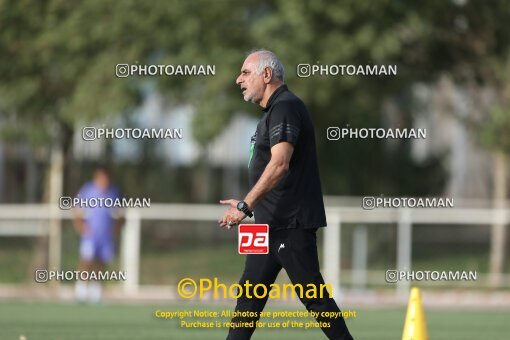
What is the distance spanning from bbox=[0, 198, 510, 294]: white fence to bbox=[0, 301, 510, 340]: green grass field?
3960 mm

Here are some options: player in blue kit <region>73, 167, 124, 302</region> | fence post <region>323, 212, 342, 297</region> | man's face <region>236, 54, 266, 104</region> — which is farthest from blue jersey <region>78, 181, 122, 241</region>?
man's face <region>236, 54, 266, 104</region>

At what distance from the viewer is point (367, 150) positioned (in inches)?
1241

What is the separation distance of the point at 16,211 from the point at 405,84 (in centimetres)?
760

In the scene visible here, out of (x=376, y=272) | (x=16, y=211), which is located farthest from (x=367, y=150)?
(x=16, y=211)

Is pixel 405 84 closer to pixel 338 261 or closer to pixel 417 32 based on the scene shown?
pixel 417 32

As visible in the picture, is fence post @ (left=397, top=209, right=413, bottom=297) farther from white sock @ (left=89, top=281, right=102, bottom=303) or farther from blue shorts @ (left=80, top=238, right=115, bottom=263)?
white sock @ (left=89, top=281, right=102, bottom=303)

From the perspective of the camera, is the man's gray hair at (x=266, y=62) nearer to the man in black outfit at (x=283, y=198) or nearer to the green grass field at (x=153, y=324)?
the man in black outfit at (x=283, y=198)

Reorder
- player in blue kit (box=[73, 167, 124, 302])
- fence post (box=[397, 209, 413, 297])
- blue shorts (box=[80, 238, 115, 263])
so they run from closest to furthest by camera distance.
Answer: player in blue kit (box=[73, 167, 124, 302])
blue shorts (box=[80, 238, 115, 263])
fence post (box=[397, 209, 413, 297])

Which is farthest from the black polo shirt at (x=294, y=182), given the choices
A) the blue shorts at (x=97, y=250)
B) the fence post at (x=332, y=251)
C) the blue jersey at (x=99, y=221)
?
the fence post at (x=332, y=251)

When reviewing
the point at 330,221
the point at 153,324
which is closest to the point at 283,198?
the point at 153,324

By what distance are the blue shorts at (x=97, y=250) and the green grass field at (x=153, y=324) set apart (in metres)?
1.61

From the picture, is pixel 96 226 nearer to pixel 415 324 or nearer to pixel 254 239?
pixel 415 324

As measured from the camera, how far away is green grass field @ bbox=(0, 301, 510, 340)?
14.4 meters

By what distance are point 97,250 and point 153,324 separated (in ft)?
19.5
